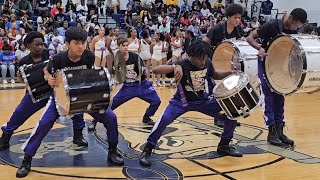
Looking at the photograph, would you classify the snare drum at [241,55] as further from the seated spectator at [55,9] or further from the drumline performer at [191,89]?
the seated spectator at [55,9]

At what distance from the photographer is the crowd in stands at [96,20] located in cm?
1355

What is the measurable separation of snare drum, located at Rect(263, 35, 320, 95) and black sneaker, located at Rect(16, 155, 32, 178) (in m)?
2.84

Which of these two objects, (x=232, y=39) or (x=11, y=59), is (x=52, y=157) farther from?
(x=11, y=59)

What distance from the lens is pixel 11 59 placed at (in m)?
13.2

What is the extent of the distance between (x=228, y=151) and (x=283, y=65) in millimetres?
1232

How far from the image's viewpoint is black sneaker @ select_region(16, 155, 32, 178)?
15.6 ft

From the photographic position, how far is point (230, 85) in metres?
5.22

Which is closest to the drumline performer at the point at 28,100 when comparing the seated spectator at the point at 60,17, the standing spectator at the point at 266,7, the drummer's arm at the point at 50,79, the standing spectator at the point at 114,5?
the drummer's arm at the point at 50,79

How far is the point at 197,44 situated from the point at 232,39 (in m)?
1.48

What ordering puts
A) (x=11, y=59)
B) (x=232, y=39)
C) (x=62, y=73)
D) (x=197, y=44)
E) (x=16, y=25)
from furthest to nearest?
(x=16, y=25) → (x=11, y=59) → (x=232, y=39) → (x=197, y=44) → (x=62, y=73)

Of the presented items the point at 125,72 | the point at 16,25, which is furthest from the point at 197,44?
the point at 16,25

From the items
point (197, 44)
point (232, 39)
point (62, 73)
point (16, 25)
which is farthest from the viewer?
point (16, 25)


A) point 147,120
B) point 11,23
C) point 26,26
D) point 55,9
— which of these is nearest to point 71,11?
point 55,9

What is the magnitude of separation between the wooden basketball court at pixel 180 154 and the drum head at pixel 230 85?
0.75 meters
